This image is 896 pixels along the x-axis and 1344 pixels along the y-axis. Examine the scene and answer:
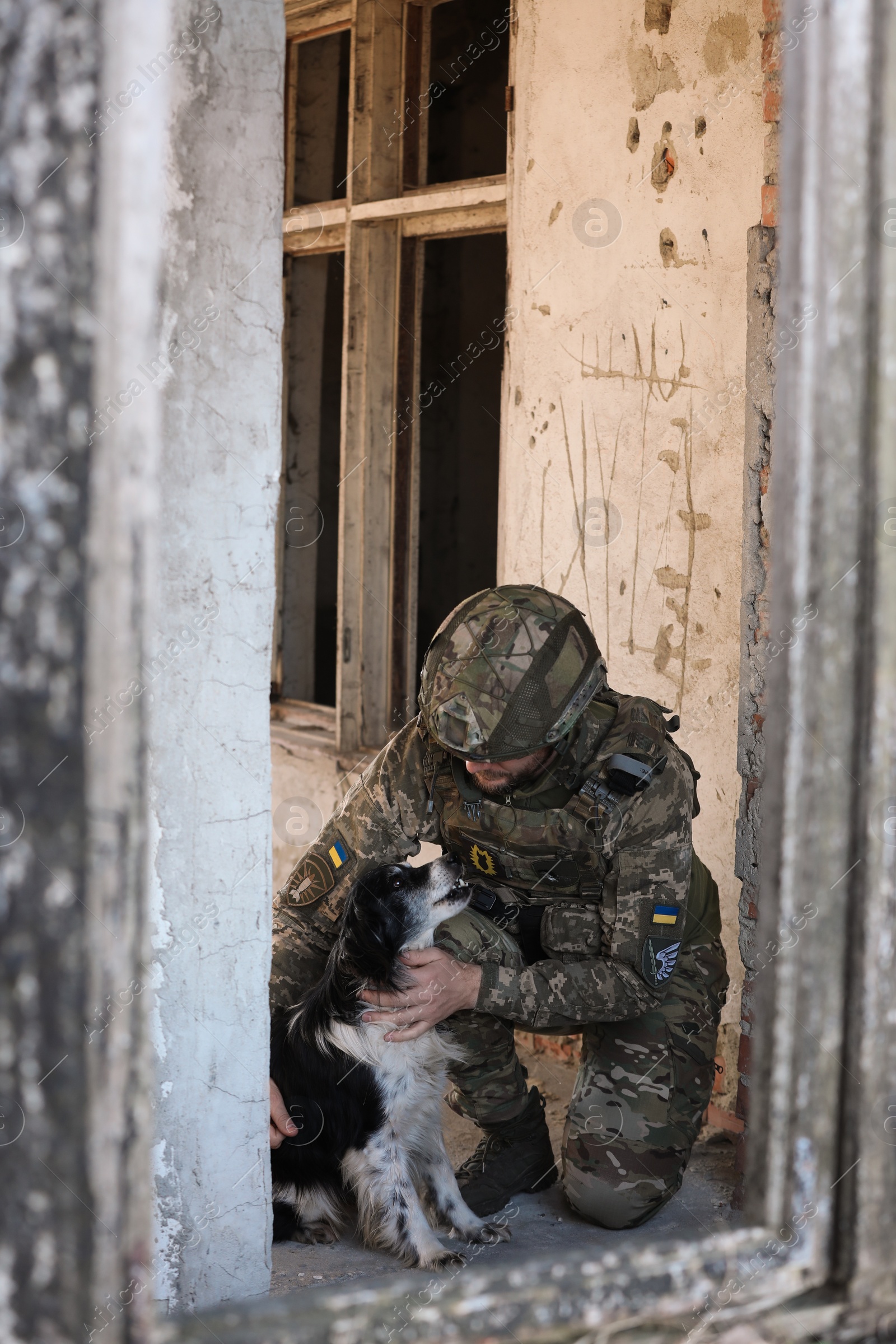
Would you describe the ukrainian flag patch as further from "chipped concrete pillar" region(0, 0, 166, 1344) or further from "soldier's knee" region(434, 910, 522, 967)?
"chipped concrete pillar" region(0, 0, 166, 1344)

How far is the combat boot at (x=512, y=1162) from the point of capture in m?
2.92

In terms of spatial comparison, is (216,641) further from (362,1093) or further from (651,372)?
(651,372)

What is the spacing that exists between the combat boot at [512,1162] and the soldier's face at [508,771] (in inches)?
32.3

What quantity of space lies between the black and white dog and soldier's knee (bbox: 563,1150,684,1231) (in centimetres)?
21

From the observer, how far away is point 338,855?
2.98 m

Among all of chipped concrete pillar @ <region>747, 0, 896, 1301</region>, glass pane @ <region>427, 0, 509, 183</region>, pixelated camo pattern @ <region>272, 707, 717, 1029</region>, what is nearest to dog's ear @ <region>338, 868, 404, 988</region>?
pixelated camo pattern @ <region>272, 707, 717, 1029</region>

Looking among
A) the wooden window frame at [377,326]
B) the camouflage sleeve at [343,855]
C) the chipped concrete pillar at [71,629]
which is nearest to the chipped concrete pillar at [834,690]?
the chipped concrete pillar at [71,629]

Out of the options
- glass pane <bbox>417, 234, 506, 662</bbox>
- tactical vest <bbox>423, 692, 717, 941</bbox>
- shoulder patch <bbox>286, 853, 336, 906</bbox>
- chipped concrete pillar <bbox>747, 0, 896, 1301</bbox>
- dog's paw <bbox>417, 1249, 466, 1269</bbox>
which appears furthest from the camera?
glass pane <bbox>417, 234, 506, 662</bbox>

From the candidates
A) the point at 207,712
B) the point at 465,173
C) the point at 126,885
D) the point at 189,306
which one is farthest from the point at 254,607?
the point at 465,173

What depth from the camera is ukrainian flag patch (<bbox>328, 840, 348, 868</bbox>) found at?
2973mm

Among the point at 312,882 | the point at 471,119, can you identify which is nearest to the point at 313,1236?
the point at 312,882

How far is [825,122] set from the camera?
1.15m

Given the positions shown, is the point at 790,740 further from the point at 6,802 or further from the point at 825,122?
the point at 6,802

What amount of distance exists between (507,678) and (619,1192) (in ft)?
3.99
